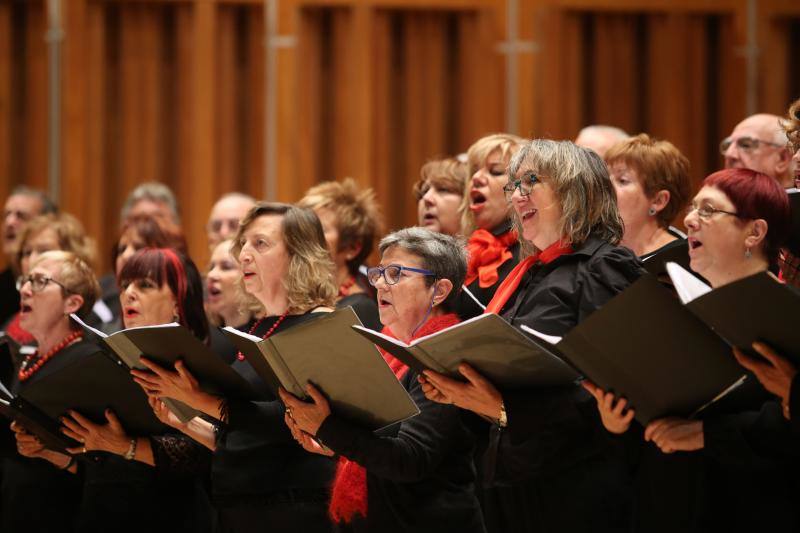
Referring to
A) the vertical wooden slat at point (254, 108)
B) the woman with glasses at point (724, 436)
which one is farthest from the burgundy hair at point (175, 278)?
the vertical wooden slat at point (254, 108)

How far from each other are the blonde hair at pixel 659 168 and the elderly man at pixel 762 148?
0.34m

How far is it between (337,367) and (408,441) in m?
0.24

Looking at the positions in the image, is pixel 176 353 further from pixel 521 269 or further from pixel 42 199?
pixel 42 199

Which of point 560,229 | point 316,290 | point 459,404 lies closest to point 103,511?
point 316,290

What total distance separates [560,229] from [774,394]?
703 mm

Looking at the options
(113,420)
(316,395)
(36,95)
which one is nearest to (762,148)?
(316,395)

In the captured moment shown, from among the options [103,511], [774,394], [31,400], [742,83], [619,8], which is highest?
[619,8]

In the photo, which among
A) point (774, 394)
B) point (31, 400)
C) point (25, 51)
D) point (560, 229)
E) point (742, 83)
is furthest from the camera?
point (25, 51)

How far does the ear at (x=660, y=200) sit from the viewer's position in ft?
11.6

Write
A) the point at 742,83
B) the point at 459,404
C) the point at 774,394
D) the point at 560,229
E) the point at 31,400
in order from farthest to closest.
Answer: the point at 742,83
the point at 31,400
the point at 560,229
the point at 459,404
the point at 774,394

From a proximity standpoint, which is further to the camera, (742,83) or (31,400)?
(742,83)

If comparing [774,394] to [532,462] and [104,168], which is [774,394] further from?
[104,168]

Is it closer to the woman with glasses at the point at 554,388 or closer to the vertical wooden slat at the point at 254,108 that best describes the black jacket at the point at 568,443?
the woman with glasses at the point at 554,388

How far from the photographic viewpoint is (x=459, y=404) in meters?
2.64
